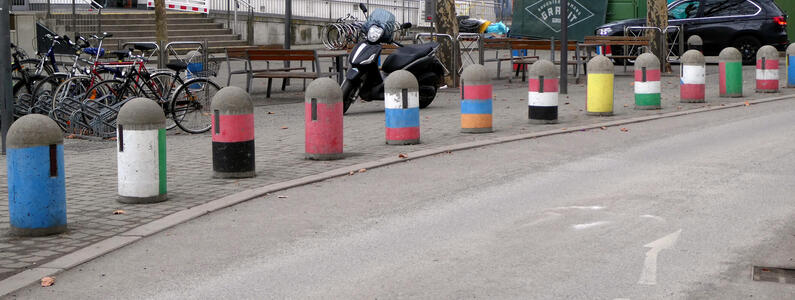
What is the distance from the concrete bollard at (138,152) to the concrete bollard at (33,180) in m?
1.13

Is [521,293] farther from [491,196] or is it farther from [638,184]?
[638,184]

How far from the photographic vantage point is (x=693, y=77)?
18.0 meters

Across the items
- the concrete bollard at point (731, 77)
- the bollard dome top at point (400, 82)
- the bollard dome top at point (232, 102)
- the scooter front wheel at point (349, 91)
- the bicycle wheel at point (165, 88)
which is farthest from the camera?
the concrete bollard at point (731, 77)

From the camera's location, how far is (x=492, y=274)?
6.51m

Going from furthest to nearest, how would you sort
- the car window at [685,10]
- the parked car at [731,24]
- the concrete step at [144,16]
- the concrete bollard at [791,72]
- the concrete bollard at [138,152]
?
the concrete step at [144,16], the car window at [685,10], the parked car at [731,24], the concrete bollard at [791,72], the concrete bollard at [138,152]

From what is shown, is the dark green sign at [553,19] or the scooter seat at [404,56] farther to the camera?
the dark green sign at [553,19]

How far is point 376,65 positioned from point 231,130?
6895 millimetres

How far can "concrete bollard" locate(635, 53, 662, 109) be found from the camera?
1641cm

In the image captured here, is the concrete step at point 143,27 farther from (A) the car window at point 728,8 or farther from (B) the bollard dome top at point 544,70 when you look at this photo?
(B) the bollard dome top at point 544,70

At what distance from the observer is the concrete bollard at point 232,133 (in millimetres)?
10133

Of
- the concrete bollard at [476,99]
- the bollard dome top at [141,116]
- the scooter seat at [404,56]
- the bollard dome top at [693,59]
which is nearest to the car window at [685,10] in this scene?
the bollard dome top at [693,59]

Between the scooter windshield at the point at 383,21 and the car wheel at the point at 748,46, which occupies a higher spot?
the scooter windshield at the point at 383,21

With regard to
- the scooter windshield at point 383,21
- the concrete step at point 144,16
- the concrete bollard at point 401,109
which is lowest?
the concrete bollard at point 401,109

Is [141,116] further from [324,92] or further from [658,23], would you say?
[658,23]
